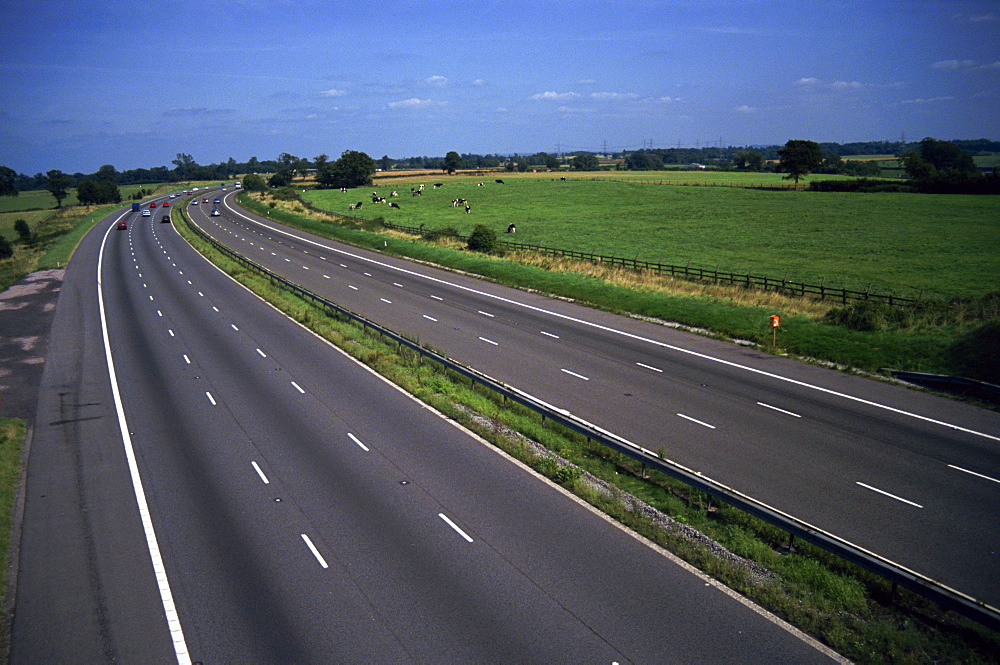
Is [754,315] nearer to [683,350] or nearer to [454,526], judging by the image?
[683,350]

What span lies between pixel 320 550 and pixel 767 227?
6970cm

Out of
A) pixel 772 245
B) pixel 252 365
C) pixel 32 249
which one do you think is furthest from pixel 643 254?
pixel 32 249

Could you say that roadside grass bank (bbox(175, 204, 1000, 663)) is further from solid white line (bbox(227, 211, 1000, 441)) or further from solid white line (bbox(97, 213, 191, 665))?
solid white line (bbox(227, 211, 1000, 441))

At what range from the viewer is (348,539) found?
13.7m

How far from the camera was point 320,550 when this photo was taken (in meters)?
13.4

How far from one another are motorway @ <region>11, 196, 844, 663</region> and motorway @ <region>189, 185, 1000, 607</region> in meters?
4.28

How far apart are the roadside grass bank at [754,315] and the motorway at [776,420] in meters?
1.88

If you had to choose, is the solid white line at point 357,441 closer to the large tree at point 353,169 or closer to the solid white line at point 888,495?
the solid white line at point 888,495

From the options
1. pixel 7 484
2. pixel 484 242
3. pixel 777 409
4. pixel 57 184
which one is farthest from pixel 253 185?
pixel 777 409

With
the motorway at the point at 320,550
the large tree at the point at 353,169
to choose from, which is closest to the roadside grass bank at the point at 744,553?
the motorway at the point at 320,550

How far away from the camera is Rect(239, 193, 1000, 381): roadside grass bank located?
25.8 metres

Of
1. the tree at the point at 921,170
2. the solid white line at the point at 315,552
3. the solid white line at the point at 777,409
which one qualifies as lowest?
the solid white line at the point at 777,409

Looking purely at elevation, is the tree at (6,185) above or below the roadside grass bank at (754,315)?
above

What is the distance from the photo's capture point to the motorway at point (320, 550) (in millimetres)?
10656
